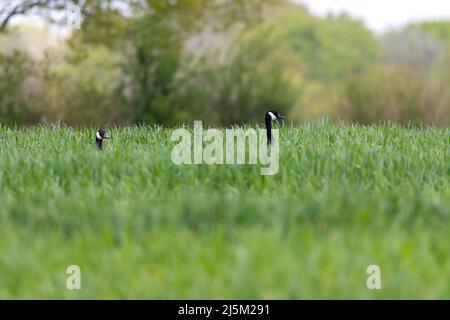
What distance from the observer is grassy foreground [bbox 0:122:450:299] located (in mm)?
4285

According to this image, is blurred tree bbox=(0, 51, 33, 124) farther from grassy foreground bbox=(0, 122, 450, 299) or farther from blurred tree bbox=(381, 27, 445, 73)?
blurred tree bbox=(381, 27, 445, 73)

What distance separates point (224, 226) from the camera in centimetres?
502

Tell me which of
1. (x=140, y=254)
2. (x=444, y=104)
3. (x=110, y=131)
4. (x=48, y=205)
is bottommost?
(x=140, y=254)

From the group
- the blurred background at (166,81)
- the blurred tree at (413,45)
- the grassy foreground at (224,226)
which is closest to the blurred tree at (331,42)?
the blurred tree at (413,45)

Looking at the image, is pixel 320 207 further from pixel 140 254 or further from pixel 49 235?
pixel 49 235

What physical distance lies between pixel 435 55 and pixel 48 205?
54.2 m

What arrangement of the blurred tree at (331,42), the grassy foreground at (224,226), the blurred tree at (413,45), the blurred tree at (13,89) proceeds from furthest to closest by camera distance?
1. the blurred tree at (331,42)
2. the blurred tree at (413,45)
3. the blurred tree at (13,89)
4. the grassy foreground at (224,226)

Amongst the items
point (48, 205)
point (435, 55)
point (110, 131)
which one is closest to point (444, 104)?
point (110, 131)

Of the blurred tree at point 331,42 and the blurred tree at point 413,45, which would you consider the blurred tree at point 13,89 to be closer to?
the blurred tree at point 413,45

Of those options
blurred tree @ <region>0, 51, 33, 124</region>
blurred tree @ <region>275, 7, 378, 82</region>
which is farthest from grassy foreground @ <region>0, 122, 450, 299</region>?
blurred tree @ <region>275, 7, 378, 82</region>

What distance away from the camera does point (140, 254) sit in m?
4.62

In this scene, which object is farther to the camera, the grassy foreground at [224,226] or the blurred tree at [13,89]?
the blurred tree at [13,89]

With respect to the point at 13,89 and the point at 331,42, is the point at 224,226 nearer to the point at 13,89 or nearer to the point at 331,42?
the point at 13,89

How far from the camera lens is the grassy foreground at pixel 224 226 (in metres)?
4.29
